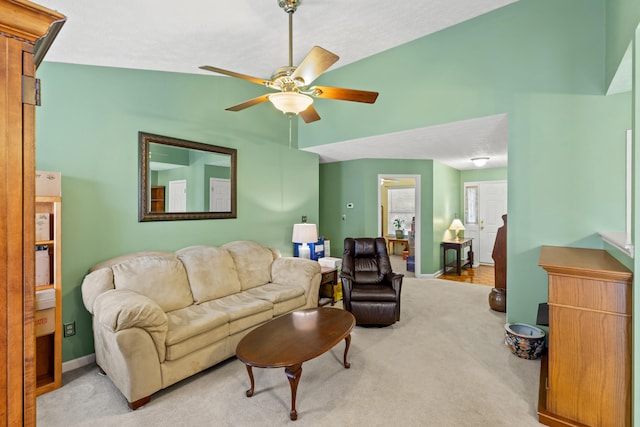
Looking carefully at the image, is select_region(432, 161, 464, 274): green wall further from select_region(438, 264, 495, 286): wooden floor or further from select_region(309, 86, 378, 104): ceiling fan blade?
select_region(309, 86, 378, 104): ceiling fan blade

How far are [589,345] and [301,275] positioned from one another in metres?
2.53

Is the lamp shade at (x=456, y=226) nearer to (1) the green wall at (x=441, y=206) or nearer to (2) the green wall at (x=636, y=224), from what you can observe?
(1) the green wall at (x=441, y=206)

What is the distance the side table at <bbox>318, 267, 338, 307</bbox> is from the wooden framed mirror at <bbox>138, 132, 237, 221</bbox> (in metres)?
1.46

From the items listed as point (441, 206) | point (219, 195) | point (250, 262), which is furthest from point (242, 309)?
point (441, 206)

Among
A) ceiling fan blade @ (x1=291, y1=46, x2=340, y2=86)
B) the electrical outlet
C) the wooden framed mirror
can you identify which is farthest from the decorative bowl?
the electrical outlet

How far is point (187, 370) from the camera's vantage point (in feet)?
7.73

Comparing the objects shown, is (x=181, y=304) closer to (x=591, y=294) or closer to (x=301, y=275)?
(x=301, y=275)

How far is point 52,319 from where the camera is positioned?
2.34 m

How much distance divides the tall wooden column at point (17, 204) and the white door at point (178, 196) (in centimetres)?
261

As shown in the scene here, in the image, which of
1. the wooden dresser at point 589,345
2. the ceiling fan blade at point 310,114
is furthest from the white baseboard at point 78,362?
the wooden dresser at point 589,345

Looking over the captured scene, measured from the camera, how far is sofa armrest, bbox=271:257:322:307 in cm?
354

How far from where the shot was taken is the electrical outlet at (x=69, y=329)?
2.62m

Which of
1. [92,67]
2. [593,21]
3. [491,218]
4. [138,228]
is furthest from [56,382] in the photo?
[491,218]

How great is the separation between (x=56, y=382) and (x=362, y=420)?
2326mm
